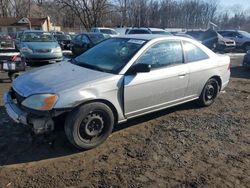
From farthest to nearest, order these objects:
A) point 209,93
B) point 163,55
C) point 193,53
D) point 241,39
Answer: point 241,39
point 209,93
point 193,53
point 163,55

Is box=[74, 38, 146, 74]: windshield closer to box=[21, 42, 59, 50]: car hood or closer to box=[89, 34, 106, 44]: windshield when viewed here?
box=[21, 42, 59, 50]: car hood

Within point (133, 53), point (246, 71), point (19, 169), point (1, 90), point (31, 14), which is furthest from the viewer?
point (31, 14)

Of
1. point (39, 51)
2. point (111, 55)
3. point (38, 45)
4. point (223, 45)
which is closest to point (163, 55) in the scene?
point (111, 55)

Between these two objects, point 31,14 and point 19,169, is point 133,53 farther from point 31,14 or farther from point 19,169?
point 31,14

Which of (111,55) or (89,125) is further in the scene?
(111,55)

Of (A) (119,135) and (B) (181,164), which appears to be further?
(A) (119,135)

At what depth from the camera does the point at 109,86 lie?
4.06 metres

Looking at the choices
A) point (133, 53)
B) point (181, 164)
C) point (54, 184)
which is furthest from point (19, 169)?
point (133, 53)

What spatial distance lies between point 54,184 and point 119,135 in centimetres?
157

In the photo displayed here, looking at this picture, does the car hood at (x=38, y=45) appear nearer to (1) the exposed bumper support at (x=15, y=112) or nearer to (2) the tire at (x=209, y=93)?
(1) the exposed bumper support at (x=15, y=112)

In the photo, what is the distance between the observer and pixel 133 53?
4508 mm

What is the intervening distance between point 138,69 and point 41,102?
1536 mm

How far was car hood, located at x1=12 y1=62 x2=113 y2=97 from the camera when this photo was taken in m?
3.81

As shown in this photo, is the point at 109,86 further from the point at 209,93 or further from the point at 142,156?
the point at 209,93
